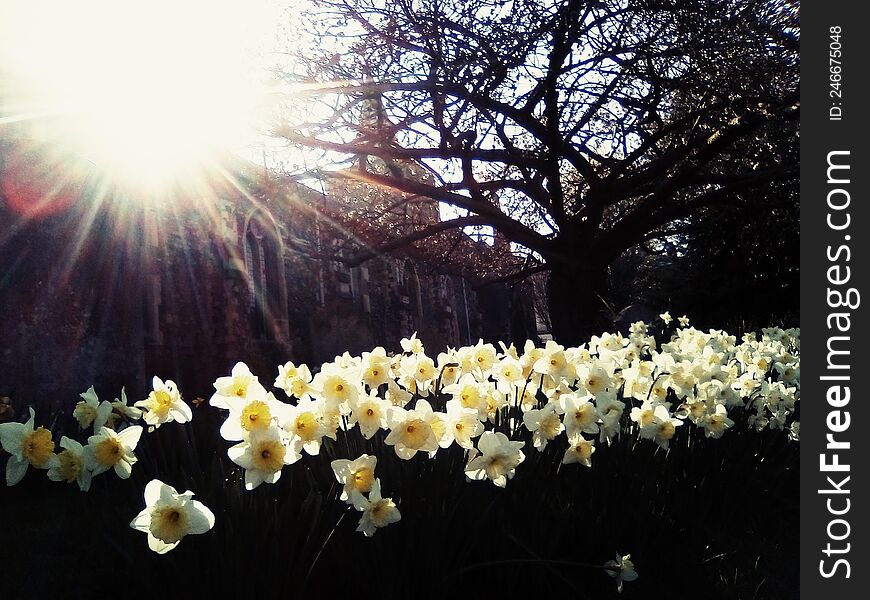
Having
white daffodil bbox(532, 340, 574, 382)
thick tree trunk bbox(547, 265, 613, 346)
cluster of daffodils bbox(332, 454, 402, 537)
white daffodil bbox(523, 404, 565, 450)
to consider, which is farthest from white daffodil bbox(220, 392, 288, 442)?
thick tree trunk bbox(547, 265, 613, 346)

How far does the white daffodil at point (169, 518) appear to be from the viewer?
1769 mm

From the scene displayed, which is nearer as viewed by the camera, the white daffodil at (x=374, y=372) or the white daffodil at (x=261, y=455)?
the white daffodil at (x=261, y=455)

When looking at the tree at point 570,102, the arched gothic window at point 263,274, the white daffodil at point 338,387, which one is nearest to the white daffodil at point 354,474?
the white daffodil at point 338,387

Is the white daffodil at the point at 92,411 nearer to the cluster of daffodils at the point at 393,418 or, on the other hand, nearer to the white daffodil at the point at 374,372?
the cluster of daffodils at the point at 393,418

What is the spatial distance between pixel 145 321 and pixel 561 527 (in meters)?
10.3

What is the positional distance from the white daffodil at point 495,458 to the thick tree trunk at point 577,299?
850cm

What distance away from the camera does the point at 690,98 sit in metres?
9.69

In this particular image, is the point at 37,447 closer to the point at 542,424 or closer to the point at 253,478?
the point at 253,478

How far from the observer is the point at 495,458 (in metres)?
2.29

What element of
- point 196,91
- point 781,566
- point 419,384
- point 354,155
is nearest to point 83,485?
point 419,384

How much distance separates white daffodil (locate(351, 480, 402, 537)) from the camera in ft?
6.64

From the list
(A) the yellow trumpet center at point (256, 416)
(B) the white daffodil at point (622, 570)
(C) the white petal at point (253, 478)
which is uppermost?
(A) the yellow trumpet center at point (256, 416)

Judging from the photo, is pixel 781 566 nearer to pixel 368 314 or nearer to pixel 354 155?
pixel 354 155

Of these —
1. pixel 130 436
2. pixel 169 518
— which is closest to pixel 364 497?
pixel 169 518
